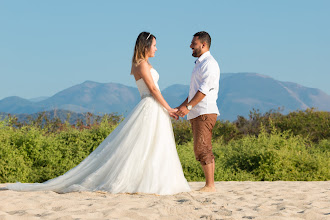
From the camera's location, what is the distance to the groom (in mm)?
6012

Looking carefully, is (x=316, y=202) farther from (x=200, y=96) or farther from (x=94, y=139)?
(x=94, y=139)

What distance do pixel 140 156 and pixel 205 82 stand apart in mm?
1448

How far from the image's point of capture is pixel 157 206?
186 inches

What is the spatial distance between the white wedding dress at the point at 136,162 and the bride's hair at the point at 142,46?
0.28 metres

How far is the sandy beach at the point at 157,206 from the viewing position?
4.45 m

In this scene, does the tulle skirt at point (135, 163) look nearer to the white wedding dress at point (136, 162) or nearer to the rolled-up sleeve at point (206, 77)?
the white wedding dress at point (136, 162)

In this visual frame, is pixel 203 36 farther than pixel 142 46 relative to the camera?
Yes

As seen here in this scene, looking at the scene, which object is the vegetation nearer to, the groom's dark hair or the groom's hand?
the groom's hand

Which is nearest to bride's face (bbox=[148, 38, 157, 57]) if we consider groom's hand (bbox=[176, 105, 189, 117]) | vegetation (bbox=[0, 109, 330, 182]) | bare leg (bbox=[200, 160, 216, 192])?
groom's hand (bbox=[176, 105, 189, 117])

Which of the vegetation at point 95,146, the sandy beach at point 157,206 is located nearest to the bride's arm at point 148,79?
the sandy beach at point 157,206

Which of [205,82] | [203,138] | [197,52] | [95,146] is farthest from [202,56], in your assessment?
[95,146]

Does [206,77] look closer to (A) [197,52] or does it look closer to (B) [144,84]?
(A) [197,52]

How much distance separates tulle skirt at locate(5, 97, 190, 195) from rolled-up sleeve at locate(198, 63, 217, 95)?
2.25 feet

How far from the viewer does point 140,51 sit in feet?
19.7
